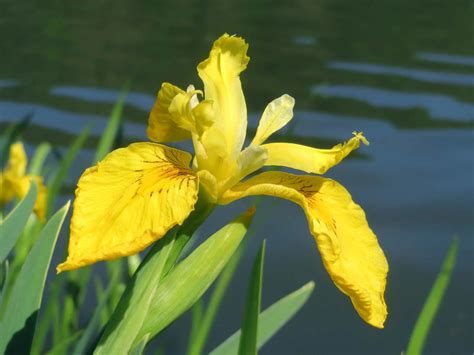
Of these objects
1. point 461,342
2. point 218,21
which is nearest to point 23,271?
point 461,342

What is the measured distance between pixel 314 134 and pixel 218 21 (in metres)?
2.51

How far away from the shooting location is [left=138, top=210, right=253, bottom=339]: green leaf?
0.72m

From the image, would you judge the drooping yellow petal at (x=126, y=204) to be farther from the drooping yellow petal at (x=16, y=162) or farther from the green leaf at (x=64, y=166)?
the drooping yellow petal at (x=16, y=162)

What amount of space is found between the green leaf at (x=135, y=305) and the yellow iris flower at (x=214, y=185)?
40mm

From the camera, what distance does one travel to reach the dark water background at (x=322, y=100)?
2.50 meters

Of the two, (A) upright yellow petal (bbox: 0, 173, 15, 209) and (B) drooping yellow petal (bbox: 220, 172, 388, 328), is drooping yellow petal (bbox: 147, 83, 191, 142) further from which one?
(A) upright yellow petal (bbox: 0, 173, 15, 209)

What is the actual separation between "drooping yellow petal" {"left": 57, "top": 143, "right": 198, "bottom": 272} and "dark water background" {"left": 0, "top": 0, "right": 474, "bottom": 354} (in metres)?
0.76

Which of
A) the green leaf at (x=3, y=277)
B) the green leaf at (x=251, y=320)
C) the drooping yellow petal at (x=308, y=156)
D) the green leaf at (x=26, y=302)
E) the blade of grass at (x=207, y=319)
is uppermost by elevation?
the drooping yellow petal at (x=308, y=156)

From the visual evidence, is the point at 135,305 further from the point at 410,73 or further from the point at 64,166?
the point at 410,73

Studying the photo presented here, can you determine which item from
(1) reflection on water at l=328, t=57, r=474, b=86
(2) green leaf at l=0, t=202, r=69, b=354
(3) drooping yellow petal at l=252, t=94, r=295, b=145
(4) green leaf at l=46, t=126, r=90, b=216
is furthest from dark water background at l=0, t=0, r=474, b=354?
(2) green leaf at l=0, t=202, r=69, b=354

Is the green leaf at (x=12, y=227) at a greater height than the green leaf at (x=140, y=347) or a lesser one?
greater

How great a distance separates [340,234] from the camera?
746mm

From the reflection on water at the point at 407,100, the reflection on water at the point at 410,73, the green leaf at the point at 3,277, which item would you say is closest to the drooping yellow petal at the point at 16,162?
the green leaf at the point at 3,277

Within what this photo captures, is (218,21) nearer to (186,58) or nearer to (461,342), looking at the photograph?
(186,58)
